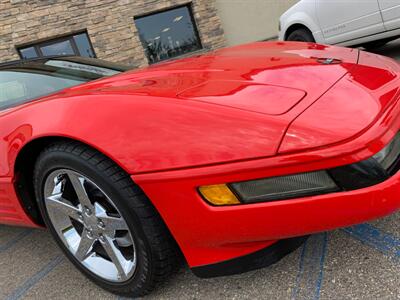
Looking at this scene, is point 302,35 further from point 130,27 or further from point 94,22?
point 94,22

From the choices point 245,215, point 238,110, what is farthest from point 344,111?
point 245,215

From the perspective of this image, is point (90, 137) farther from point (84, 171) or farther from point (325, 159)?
point (325, 159)

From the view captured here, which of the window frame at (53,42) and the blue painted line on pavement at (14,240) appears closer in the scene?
the blue painted line on pavement at (14,240)

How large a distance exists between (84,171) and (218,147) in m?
0.62

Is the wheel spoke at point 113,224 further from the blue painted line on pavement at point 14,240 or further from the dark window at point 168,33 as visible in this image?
the dark window at point 168,33

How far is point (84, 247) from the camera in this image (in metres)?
Answer: 1.88

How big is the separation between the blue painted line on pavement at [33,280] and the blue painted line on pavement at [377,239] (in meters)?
1.68

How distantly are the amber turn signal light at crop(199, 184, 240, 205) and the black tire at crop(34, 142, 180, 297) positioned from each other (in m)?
0.27

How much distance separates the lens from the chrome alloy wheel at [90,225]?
1712 mm

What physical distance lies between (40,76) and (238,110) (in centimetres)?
174

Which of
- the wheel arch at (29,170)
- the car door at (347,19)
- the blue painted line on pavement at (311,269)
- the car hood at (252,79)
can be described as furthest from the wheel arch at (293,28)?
the wheel arch at (29,170)

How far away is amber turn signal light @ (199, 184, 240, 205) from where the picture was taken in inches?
53.2

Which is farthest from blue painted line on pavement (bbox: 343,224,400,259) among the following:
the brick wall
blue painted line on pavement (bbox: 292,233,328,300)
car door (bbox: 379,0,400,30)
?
the brick wall

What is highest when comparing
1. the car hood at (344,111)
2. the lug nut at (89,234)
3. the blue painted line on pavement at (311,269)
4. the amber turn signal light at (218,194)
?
the car hood at (344,111)
